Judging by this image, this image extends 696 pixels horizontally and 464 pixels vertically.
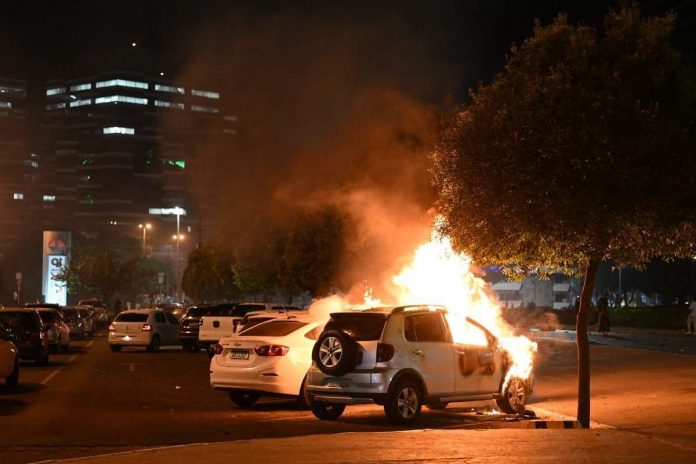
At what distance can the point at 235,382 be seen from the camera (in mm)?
Answer: 16344

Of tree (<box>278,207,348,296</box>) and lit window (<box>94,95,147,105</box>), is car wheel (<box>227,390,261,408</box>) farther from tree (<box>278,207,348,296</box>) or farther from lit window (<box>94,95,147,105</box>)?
lit window (<box>94,95,147,105</box>)

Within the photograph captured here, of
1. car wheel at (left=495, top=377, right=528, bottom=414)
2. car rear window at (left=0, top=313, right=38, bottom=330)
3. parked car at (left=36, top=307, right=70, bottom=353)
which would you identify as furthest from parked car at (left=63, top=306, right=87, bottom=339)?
car wheel at (left=495, top=377, right=528, bottom=414)

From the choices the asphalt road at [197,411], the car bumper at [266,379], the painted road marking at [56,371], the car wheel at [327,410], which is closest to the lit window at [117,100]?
the painted road marking at [56,371]

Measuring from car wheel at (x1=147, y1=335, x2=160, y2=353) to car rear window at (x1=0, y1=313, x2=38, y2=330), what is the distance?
30.7ft

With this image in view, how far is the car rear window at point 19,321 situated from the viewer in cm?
2600

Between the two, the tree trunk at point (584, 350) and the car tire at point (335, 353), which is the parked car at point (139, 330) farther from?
the tree trunk at point (584, 350)

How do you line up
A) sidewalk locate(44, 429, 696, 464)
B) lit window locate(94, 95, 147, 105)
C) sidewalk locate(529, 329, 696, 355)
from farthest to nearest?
lit window locate(94, 95, 147, 105) → sidewalk locate(529, 329, 696, 355) → sidewalk locate(44, 429, 696, 464)

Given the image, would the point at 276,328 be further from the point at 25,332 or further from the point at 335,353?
the point at 25,332

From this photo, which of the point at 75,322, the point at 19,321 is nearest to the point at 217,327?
the point at 19,321

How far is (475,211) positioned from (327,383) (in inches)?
129

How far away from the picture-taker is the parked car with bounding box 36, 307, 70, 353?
33.1m

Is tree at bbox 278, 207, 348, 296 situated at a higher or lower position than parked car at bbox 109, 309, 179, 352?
higher

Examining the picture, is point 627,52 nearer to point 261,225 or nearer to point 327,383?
point 327,383

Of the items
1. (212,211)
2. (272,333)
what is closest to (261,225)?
(272,333)
